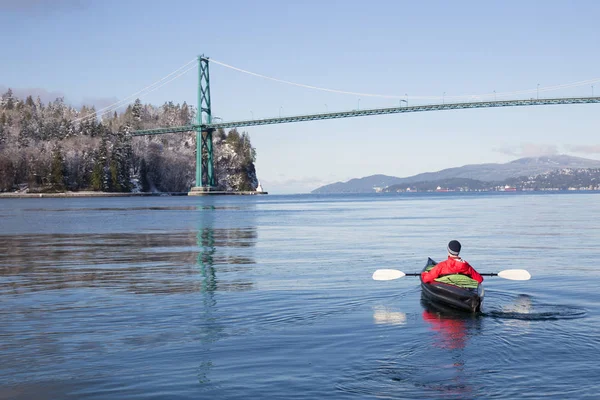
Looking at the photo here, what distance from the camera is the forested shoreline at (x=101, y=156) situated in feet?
431

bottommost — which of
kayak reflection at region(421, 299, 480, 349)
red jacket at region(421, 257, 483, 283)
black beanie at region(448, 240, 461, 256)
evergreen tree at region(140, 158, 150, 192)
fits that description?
kayak reflection at region(421, 299, 480, 349)

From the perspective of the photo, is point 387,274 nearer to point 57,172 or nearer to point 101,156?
point 57,172

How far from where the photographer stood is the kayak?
39.3ft

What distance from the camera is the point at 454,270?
40.9 ft

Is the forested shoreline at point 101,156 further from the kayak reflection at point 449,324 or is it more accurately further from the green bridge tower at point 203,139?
the kayak reflection at point 449,324

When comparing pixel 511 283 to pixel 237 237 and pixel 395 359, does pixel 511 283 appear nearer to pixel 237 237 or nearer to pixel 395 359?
pixel 395 359

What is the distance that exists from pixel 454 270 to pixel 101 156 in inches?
5066

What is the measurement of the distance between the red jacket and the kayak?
0.07m

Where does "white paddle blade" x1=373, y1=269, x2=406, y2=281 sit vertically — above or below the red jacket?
below

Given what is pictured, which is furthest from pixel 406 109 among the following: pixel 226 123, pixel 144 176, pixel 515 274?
pixel 515 274

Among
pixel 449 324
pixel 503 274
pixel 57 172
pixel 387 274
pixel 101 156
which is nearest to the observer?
pixel 449 324

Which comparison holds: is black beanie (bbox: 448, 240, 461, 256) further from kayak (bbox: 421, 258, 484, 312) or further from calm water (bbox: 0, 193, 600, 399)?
calm water (bbox: 0, 193, 600, 399)

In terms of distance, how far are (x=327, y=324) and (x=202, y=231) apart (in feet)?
84.5

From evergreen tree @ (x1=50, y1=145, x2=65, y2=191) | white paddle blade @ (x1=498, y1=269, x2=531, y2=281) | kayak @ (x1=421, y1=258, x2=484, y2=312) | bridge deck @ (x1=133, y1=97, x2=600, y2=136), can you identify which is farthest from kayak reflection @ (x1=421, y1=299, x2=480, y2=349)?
evergreen tree @ (x1=50, y1=145, x2=65, y2=191)
